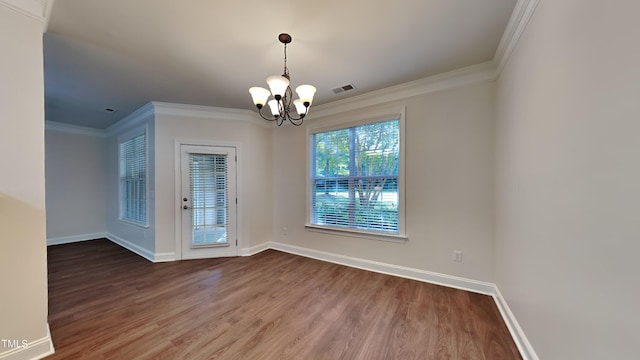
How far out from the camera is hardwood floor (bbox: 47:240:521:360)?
1.74m

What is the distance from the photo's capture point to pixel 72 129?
5047mm

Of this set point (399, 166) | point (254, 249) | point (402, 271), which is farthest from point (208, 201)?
point (402, 271)

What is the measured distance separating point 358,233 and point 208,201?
263 cm

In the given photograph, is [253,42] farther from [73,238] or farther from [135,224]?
[73,238]

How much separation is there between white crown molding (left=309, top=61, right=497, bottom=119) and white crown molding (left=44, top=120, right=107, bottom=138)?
540 cm

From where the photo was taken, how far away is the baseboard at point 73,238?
189 inches

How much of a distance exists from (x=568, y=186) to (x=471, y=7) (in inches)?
57.5

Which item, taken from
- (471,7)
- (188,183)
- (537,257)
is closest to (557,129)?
(537,257)

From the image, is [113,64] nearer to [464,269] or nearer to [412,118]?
[412,118]

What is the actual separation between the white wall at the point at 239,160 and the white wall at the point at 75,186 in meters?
3.08

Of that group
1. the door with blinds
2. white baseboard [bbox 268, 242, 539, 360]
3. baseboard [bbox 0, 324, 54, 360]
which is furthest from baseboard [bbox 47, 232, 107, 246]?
baseboard [bbox 0, 324, 54, 360]

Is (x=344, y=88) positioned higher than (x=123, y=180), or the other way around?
(x=344, y=88)

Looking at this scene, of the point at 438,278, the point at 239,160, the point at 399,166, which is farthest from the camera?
the point at 239,160

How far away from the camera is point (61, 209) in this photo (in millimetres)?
4949
